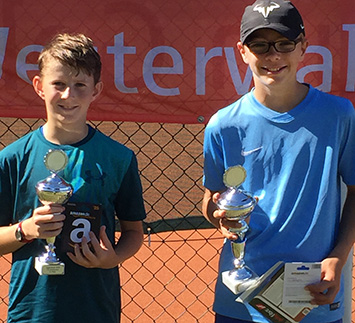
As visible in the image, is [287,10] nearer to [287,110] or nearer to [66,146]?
[287,110]

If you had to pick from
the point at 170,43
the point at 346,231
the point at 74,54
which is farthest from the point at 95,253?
the point at 170,43

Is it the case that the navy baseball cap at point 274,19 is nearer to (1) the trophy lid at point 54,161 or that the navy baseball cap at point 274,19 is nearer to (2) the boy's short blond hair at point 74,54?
(2) the boy's short blond hair at point 74,54

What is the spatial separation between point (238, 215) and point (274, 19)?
720mm

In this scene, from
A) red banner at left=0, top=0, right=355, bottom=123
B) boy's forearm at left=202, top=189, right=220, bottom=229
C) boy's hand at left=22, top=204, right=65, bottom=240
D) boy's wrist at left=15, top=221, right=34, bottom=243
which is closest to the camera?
boy's hand at left=22, top=204, right=65, bottom=240

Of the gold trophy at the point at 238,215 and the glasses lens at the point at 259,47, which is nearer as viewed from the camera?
the gold trophy at the point at 238,215

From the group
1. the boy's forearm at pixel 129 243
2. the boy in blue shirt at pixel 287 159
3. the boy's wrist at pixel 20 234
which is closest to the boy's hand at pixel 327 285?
the boy in blue shirt at pixel 287 159

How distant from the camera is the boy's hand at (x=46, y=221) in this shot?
86.8 inches

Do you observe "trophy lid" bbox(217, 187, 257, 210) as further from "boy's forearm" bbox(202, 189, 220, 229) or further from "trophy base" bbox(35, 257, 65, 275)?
"trophy base" bbox(35, 257, 65, 275)

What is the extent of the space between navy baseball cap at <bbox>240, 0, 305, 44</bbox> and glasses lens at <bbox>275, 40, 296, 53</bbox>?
4 centimetres

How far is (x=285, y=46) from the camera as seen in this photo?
242cm

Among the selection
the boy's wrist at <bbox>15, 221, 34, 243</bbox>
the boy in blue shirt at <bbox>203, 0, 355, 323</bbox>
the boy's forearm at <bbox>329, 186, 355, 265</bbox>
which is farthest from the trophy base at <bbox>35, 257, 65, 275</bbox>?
the boy's forearm at <bbox>329, 186, 355, 265</bbox>

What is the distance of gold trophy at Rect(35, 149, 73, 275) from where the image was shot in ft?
7.28

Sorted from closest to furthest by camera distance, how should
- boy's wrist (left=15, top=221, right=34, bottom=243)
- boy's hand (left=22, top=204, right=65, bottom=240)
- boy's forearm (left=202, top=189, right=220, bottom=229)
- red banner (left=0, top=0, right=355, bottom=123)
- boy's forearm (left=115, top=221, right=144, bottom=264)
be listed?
1. boy's hand (left=22, top=204, right=65, bottom=240)
2. boy's wrist (left=15, top=221, right=34, bottom=243)
3. boy's forearm (left=115, top=221, right=144, bottom=264)
4. boy's forearm (left=202, top=189, right=220, bottom=229)
5. red banner (left=0, top=0, right=355, bottom=123)

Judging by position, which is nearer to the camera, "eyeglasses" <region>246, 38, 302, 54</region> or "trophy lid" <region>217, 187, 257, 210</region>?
"trophy lid" <region>217, 187, 257, 210</region>
